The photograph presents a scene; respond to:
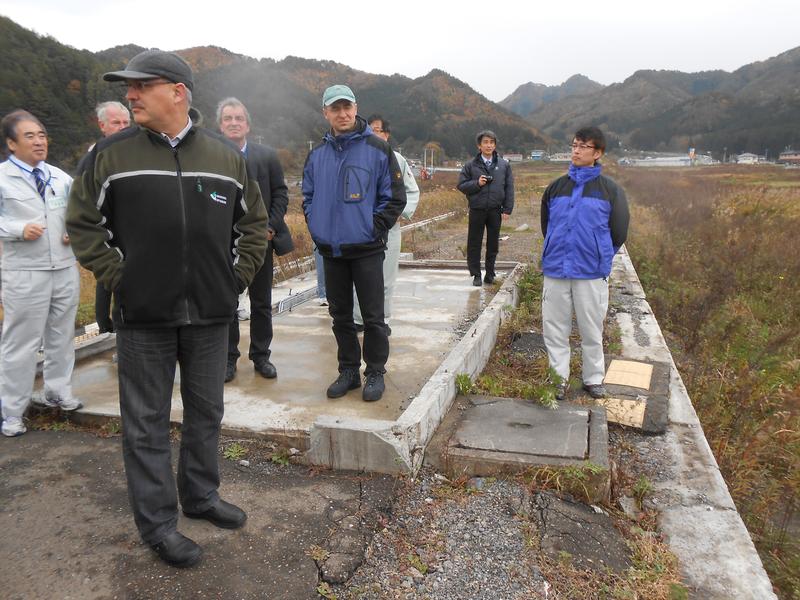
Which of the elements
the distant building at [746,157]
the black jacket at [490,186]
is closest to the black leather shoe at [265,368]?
the black jacket at [490,186]

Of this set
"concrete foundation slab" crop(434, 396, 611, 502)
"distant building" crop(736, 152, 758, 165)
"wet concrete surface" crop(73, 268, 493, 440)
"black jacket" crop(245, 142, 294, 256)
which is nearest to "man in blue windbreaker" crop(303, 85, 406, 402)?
"wet concrete surface" crop(73, 268, 493, 440)

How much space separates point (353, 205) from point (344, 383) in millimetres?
1218

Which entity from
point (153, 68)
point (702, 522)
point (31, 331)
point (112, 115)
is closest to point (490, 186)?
point (112, 115)

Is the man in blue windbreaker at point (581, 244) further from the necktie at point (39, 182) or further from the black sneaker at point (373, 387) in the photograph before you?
the necktie at point (39, 182)

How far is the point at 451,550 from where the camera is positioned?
2.64m

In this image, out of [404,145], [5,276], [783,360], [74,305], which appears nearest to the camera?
[5,276]

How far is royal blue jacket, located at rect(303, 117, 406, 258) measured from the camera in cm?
368

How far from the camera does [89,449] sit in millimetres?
3467

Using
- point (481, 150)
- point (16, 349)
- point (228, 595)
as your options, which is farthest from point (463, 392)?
point (481, 150)

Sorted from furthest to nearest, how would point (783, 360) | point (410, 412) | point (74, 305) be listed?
point (783, 360), point (74, 305), point (410, 412)

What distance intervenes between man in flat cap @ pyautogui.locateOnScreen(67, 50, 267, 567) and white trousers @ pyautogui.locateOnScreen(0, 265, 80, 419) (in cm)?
165

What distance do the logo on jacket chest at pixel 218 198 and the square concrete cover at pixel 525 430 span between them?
6.26ft

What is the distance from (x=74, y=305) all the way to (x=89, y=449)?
3.33ft

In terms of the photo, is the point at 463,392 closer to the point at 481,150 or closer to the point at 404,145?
the point at 481,150
